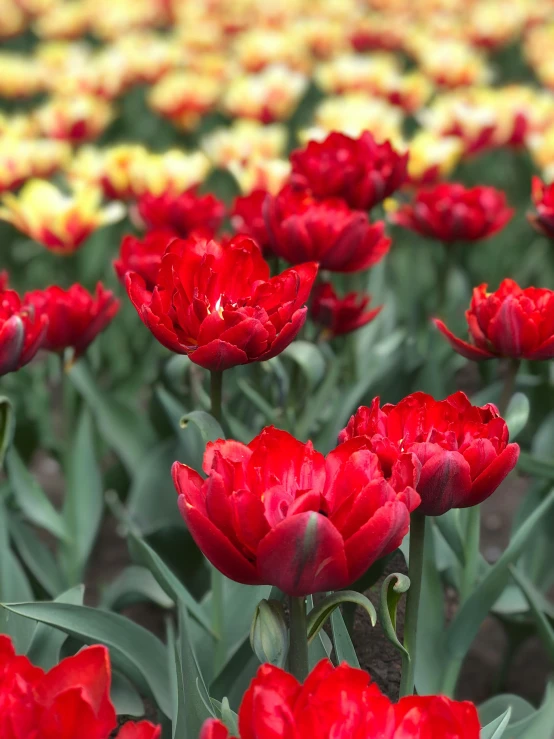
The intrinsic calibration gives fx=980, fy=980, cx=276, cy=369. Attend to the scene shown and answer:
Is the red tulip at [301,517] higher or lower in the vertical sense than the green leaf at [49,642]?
higher

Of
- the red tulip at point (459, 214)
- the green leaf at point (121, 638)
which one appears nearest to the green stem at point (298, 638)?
the green leaf at point (121, 638)

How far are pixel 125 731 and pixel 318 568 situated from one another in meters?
0.16

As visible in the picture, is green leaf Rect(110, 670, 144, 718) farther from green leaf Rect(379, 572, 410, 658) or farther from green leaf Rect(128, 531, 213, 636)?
green leaf Rect(379, 572, 410, 658)

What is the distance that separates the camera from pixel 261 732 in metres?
0.58

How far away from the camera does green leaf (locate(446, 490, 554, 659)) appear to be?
1.10m

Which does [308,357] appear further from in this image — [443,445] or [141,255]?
[443,445]

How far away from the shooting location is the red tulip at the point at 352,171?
1422 mm

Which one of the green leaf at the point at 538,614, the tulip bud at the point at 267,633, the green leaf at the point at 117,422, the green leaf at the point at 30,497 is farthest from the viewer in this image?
the green leaf at the point at 117,422

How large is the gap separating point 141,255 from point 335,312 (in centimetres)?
28

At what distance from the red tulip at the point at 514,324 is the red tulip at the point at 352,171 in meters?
0.40

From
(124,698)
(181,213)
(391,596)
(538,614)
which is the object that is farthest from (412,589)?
(181,213)

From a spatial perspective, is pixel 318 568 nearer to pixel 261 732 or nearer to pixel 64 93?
pixel 261 732

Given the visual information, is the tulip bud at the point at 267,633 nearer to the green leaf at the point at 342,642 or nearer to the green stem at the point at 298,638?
the green stem at the point at 298,638

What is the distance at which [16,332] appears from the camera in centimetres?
100
